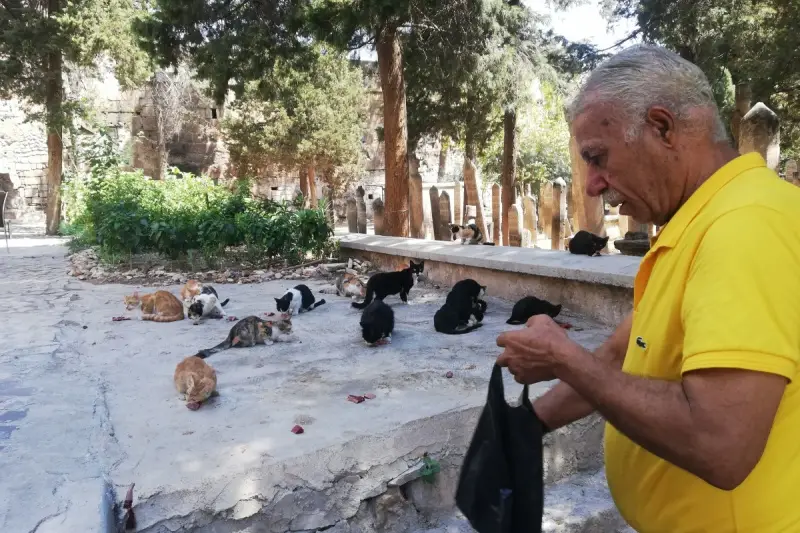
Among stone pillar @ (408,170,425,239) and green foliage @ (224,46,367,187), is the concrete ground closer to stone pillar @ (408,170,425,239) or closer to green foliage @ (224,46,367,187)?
stone pillar @ (408,170,425,239)

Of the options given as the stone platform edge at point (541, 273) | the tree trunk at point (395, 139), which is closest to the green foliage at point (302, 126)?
the tree trunk at point (395, 139)

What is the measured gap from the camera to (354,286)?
23.1 feet

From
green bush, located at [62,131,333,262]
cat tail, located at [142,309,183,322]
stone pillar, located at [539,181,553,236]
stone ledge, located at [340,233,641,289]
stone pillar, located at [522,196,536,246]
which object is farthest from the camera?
stone pillar, located at [522,196,536,246]

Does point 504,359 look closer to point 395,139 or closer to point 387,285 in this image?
point 387,285

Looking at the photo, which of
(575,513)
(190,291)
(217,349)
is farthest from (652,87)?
(190,291)

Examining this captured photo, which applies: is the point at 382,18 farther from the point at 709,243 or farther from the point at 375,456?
the point at 709,243

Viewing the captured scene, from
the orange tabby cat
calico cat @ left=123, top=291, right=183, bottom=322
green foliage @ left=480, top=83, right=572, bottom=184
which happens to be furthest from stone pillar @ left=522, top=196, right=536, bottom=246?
green foliage @ left=480, top=83, right=572, bottom=184

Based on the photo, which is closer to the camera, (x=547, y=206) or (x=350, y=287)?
(x=350, y=287)

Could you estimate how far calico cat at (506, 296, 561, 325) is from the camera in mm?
5070

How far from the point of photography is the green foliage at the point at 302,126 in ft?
75.3

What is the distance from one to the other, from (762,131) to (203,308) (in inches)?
214

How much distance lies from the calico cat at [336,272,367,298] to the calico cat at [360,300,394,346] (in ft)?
6.72

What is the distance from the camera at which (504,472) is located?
4.58 ft

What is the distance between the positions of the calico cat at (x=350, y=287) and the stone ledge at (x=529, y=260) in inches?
41.2
